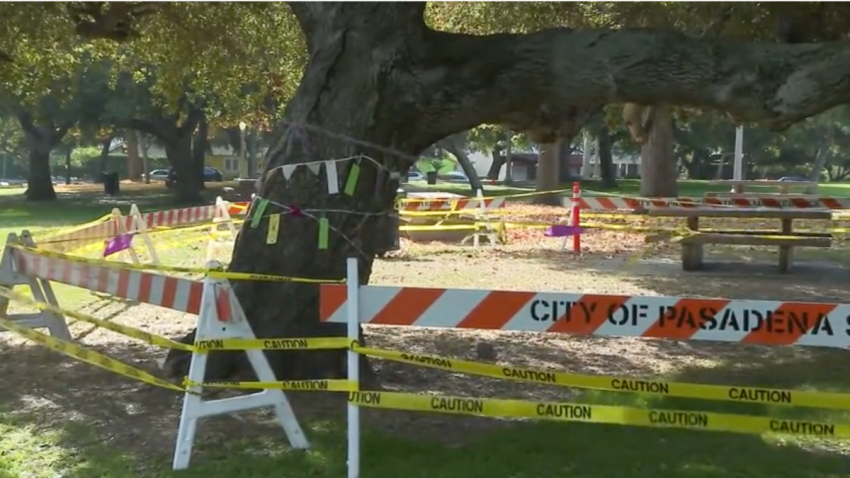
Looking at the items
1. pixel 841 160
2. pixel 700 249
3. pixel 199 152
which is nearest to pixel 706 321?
pixel 700 249

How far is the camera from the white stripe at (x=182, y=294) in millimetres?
5902

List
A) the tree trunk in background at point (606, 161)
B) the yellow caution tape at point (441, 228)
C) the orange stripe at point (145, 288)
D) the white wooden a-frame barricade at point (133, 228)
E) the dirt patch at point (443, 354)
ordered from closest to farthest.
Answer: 1. the orange stripe at point (145, 288)
2. the dirt patch at point (443, 354)
3. the white wooden a-frame barricade at point (133, 228)
4. the yellow caution tape at point (441, 228)
5. the tree trunk in background at point (606, 161)

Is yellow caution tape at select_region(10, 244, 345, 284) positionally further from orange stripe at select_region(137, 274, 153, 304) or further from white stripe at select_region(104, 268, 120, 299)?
orange stripe at select_region(137, 274, 153, 304)

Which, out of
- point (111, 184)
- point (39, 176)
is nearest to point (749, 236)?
point (39, 176)

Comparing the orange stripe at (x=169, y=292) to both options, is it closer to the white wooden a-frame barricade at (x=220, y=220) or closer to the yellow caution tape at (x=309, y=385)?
the yellow caution tape at (x=309, y=385)

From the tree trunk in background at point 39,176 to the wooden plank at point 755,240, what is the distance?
1316 inches

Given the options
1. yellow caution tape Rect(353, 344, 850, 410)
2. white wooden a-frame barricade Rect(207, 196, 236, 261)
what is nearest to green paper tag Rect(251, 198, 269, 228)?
yellow caution tape Rect(353, 344, 850, 410)

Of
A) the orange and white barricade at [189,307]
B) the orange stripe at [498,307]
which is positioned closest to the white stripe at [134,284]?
the orange and white barricade at [189,307]

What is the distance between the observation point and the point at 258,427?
5.98 m

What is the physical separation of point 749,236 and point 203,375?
423 inches

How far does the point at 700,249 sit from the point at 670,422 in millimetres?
10352

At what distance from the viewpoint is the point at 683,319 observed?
14.7ft

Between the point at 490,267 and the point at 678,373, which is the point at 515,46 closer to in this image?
the point at 678,373

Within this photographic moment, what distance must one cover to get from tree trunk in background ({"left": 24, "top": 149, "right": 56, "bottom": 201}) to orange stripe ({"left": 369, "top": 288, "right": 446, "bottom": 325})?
1544 inches
